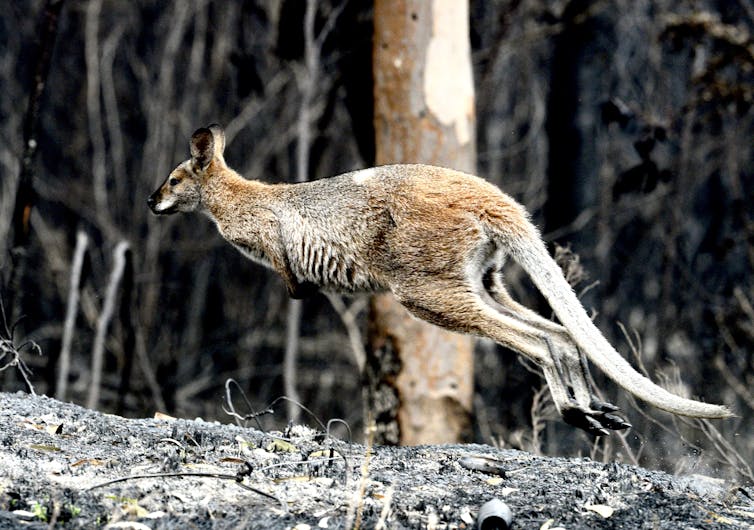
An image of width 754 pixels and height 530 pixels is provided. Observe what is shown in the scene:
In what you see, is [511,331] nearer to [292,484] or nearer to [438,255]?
[438,255]

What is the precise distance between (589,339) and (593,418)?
0.44 meters

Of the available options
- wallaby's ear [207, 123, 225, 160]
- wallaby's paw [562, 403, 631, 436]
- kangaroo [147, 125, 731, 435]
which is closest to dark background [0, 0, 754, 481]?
wallaby's ear [207, 123, 225, 160]

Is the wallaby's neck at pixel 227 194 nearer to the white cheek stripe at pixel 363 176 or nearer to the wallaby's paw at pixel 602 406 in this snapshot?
the white cheek stripe at pixel 363 176

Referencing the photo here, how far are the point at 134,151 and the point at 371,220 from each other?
11.7m

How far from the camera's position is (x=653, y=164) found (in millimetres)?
9773

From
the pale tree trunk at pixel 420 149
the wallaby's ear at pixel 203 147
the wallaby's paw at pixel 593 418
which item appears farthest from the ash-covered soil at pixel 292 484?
the pale tree trunk at pixel 420 149

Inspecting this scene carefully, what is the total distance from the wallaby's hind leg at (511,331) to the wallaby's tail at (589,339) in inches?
10.1

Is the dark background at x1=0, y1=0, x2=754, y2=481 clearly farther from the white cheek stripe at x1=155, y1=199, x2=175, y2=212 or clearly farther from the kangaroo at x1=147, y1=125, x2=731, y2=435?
the kangaroo at x1=147, y1=125, x2=731, y2=435

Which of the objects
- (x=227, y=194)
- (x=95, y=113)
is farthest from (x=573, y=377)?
(x=95, y=113)

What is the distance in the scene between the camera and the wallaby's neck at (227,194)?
717 cm

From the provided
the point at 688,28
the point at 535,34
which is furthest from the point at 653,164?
the point at 535,34

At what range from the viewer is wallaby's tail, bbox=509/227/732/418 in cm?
510

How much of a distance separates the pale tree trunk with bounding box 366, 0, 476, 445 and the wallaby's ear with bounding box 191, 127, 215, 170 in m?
1.92

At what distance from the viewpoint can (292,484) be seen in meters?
4.88
